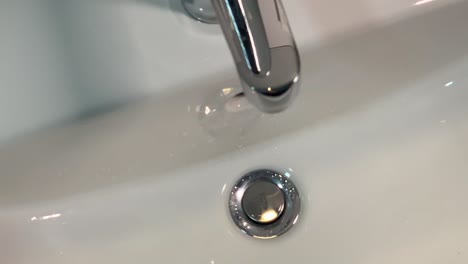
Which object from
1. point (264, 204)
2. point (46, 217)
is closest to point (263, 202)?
point (264, 204)

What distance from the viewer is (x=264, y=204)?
472 mm

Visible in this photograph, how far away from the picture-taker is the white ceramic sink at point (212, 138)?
423 millimetres

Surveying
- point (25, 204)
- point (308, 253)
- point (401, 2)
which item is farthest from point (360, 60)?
point (25, 204)

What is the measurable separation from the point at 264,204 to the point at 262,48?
7.5 inches

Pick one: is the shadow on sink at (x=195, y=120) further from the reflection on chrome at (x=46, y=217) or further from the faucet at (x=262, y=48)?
the faucet at (x=262, y=48)

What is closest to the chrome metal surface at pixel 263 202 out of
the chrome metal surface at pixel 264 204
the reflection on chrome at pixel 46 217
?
the chrome metal surface at pixel 264 204

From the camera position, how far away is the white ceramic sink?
423 mm

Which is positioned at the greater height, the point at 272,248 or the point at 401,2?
the point at 401,2

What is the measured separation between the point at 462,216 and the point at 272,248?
0.50ft

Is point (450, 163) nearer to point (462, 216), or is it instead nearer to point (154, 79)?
point (462, 216)

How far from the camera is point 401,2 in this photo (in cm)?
45

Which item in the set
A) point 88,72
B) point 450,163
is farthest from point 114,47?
point 450,163

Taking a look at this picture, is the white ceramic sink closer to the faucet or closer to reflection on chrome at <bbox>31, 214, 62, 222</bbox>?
reflection on chrome at <bbox>31, 214, 62, 222</bbox>

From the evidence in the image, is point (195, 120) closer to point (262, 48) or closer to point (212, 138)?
point (212, 138)
